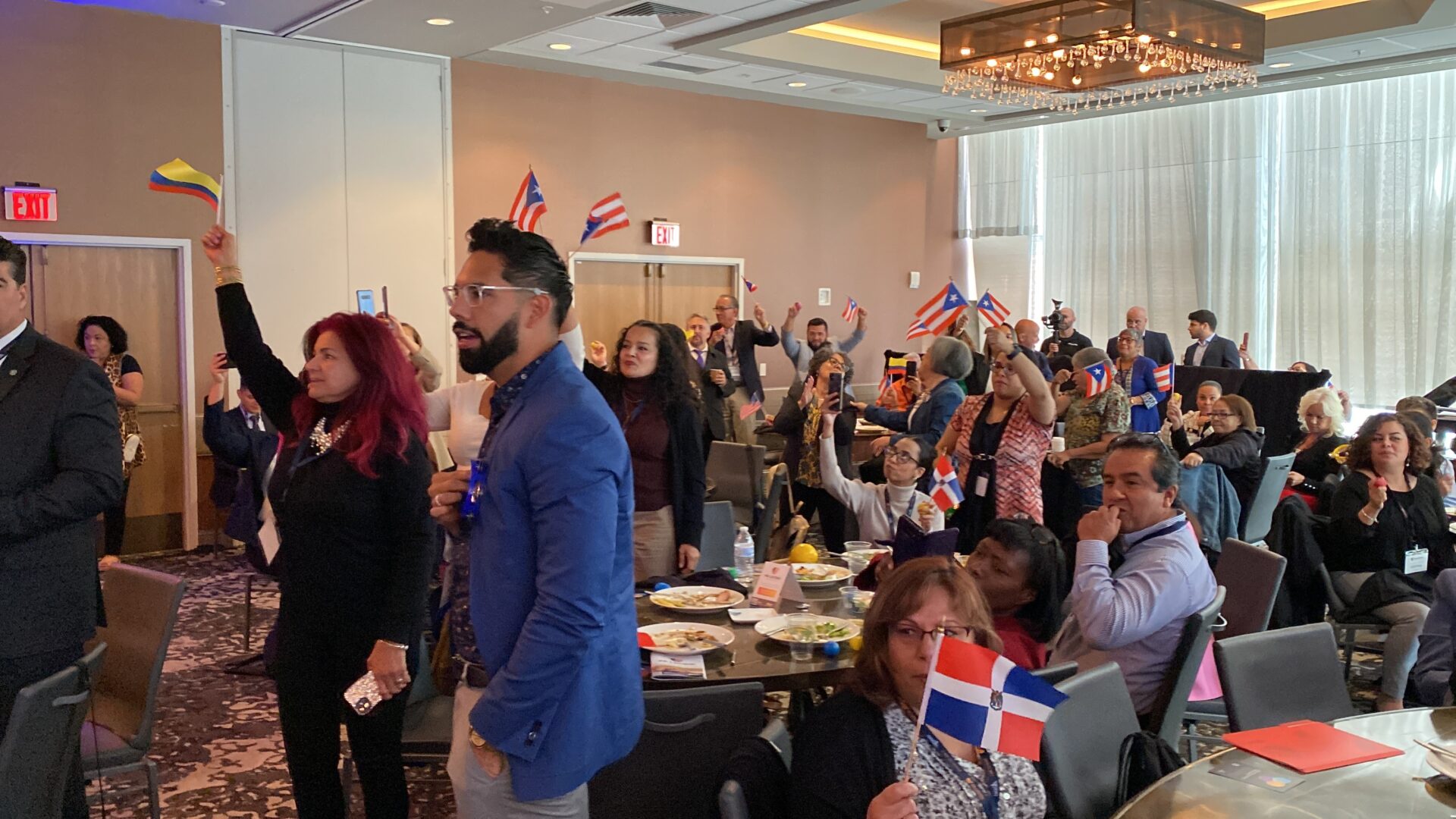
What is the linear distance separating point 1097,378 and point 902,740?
4781 mm

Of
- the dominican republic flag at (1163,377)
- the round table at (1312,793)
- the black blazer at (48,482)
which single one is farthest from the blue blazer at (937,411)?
the black blazer at (48,482)

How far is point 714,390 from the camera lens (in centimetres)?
795

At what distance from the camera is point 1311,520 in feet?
17.5

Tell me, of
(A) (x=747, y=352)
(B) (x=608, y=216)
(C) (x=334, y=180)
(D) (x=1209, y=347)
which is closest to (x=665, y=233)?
(A) (x=747, y=352)

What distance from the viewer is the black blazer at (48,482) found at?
256cm

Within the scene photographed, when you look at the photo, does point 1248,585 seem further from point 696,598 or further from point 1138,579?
point 696,598

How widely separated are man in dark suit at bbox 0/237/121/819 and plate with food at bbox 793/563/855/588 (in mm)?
2076

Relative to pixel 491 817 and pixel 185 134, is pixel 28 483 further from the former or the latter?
pixel 185 134

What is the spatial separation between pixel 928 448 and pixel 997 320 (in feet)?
8.92

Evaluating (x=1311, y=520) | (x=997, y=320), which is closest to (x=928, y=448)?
(x=1311, y=520)

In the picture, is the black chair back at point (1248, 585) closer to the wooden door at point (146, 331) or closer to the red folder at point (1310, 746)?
the red folder at point (1310, 746)

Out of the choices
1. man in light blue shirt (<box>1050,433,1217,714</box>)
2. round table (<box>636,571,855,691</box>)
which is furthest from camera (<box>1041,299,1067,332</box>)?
round table (<box>636,571,855,691</box>)

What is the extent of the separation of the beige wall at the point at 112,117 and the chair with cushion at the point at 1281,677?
7.65 metres

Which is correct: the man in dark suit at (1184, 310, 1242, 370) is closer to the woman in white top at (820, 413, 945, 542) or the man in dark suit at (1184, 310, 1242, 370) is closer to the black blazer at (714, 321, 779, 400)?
the black blazer at (714, 321, 779, 400)
